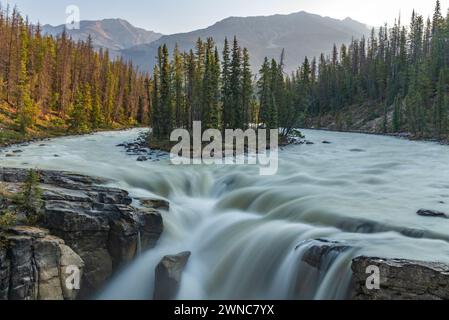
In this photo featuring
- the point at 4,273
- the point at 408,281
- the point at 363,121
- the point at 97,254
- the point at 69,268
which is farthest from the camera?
the point at 363,121

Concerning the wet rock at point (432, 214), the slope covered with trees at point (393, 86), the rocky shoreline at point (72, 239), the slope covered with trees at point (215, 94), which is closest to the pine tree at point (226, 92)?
the slope covered with trees at point (215, 94)

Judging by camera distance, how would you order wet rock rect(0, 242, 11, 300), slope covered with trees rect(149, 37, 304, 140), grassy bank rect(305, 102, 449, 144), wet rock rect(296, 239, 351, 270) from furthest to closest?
1. grassy bank rect(305, 102, 449, 144)
2. slope covered with trees rect(149, 37, 304, 140)
3. wet rock rect(296, 239, 351, 270)
4. wet rock rect(0, 242, 11, 300)

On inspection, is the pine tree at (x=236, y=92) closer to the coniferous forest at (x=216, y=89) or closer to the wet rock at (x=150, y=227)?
the coniferous forest at (x=216, y=89)

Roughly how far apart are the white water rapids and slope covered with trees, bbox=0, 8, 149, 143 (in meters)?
28.0

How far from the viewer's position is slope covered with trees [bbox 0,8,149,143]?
59.4 meters

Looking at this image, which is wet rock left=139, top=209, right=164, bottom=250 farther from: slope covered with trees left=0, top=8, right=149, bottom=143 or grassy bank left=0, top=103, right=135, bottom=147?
slope covered with trees left=0, top=8, right=149, bottom=143

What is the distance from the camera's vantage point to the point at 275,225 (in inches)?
685

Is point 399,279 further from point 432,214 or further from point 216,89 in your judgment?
point 216,89

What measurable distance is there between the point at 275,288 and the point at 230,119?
48.9 meters

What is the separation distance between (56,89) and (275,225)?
81.3 meters

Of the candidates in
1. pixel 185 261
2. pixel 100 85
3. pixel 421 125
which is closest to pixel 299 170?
pixel 185 261

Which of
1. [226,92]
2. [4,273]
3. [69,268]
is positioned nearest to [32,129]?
[226,92]

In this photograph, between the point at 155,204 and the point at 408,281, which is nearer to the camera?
the point at 408,281

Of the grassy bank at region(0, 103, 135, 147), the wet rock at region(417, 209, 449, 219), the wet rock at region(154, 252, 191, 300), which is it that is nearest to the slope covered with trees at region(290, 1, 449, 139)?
the grassy bank at region(0, 103, 135, 147)
